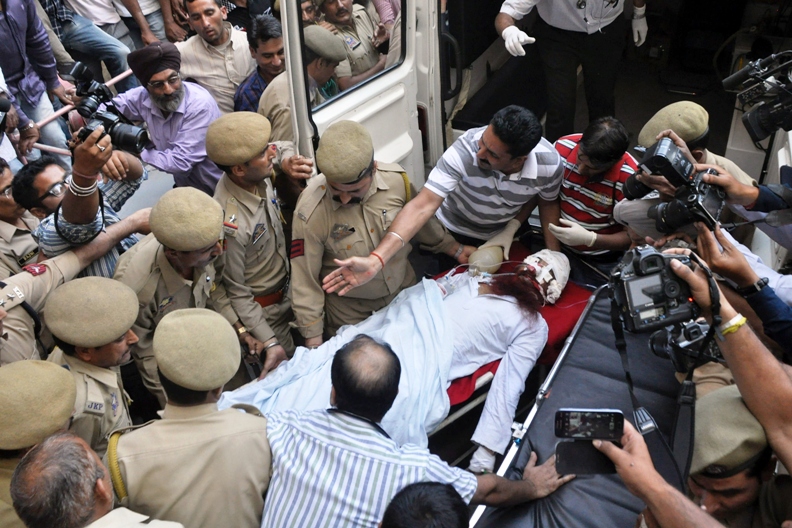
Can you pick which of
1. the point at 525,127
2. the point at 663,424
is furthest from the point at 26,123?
the point at 663,424

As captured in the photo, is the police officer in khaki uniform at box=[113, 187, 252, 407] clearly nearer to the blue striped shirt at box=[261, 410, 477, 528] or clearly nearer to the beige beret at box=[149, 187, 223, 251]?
A: the beige beret at box=[149, 187, 223, 251]

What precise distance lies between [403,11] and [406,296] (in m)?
1.59

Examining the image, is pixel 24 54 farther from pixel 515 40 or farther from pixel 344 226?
pixel 515 40

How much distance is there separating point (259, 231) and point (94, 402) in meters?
1.05

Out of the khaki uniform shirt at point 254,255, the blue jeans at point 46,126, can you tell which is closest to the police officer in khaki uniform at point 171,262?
the khaki uniform shirt at point 254,255

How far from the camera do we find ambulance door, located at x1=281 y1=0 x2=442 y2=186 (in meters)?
3.18

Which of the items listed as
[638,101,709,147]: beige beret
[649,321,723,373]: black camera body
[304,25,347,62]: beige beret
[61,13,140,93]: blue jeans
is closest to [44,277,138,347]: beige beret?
[304,25,347,62]: beige beret

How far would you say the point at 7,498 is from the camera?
182 centimetres

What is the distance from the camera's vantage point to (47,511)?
1607 millimetres

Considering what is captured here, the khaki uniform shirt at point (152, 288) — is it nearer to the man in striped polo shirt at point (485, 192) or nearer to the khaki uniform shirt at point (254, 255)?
the khaki uniform shirt at point (254, 255)

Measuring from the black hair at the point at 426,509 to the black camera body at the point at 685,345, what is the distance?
2.79ft

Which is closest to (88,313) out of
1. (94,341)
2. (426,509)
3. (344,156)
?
(94,341)

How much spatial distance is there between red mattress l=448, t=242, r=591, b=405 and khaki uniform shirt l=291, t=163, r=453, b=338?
0.59 m

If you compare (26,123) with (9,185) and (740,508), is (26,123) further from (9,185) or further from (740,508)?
(740,508)
